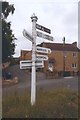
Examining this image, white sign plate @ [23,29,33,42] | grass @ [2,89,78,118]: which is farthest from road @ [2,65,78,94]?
white sign plate @ [23,29,33,42]

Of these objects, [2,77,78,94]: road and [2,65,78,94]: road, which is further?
[2,65,78,94]: road

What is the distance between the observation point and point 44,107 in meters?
8.45

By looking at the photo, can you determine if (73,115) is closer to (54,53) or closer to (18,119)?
(18,119)

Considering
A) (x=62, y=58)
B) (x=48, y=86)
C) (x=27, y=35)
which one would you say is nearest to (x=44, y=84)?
(x=48, y=86)

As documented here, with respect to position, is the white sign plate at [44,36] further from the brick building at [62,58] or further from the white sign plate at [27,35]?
the brick building at [62,58]

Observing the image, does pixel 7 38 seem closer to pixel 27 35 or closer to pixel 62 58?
pixel 62 58

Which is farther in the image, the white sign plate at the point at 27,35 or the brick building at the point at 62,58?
the brick building at the point at 62,58

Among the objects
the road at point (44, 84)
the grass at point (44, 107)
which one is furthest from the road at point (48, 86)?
the grass at point (44, 107)

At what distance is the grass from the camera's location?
8203mm

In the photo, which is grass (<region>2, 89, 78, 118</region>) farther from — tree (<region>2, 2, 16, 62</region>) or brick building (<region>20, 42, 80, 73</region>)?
brick building (<region>20, 42, 80, 73</region>)

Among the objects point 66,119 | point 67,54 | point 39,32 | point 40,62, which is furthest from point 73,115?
point 67,54

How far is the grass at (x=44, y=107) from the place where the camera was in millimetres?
8203

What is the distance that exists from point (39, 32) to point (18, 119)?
3.38m

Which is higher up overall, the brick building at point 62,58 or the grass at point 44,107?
the brick building at point 62,58
